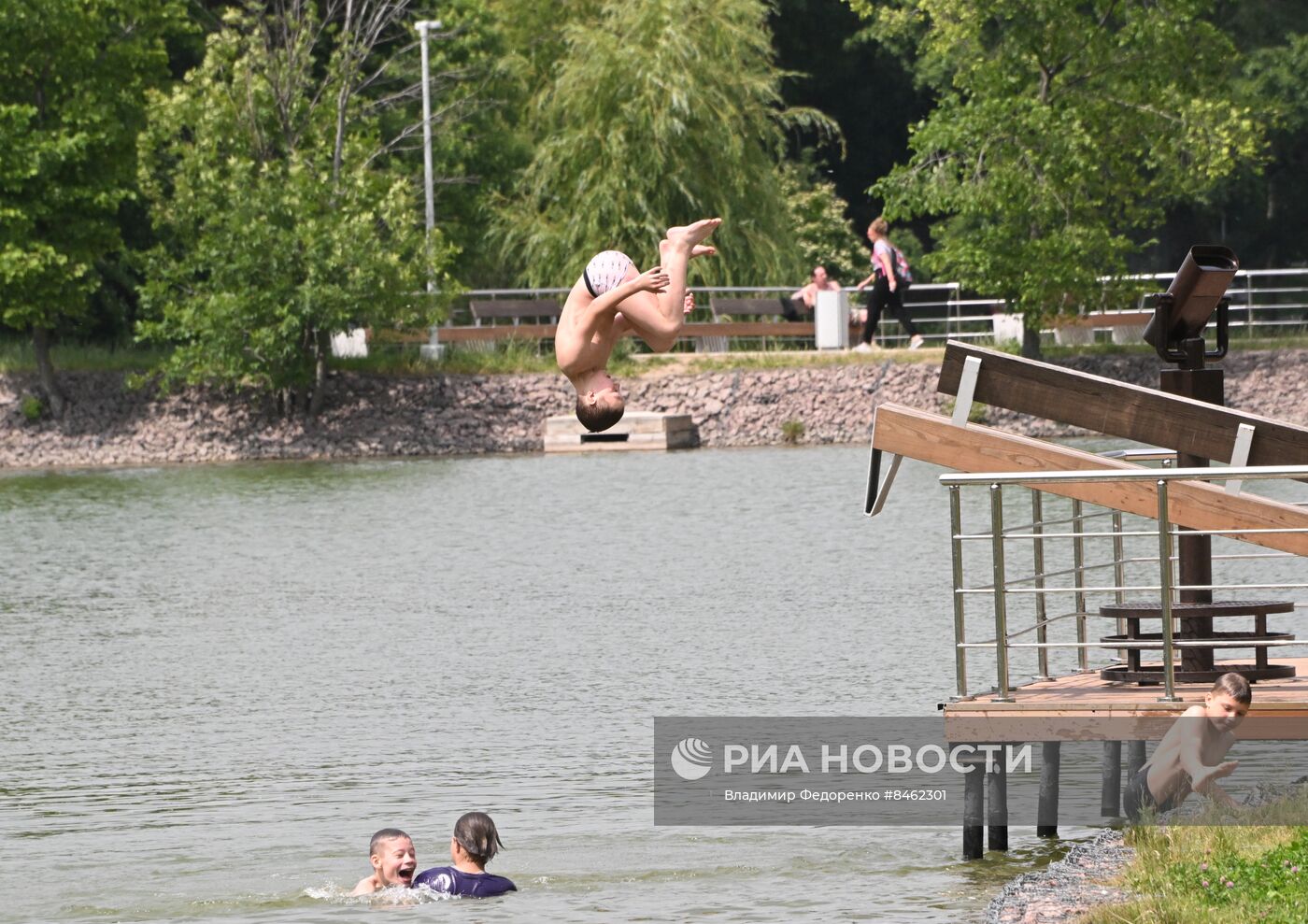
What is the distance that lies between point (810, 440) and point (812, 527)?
14.3m

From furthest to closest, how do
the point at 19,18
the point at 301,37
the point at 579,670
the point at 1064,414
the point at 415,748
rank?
1. the point at 301,37
2. the point at 19,18
3. the point at 579,670
4. the point at 415,748
5. the point at 1064,414

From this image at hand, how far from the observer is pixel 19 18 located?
46375 mm

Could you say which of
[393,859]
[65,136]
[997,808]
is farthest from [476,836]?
[65,136]

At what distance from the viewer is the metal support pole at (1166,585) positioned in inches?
486

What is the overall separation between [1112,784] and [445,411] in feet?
116

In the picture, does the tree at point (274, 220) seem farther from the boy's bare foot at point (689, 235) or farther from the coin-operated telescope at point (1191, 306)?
the boy's bare foot at point (689, 235)

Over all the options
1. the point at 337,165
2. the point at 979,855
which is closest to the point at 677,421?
the point at 337,165

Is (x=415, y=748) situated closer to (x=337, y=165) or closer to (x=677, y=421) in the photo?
(x=677, y=421)

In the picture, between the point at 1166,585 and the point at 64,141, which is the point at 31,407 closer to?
the point at 64,141

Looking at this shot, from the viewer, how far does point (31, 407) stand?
1917 inches

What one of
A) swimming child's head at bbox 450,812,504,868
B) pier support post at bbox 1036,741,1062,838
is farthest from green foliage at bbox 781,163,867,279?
swimming child's head at bbox 450,812,504,868

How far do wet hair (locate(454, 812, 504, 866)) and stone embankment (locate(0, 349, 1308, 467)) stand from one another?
3359 cm

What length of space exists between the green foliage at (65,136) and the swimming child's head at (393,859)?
35.2m

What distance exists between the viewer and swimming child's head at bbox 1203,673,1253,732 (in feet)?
40.7
